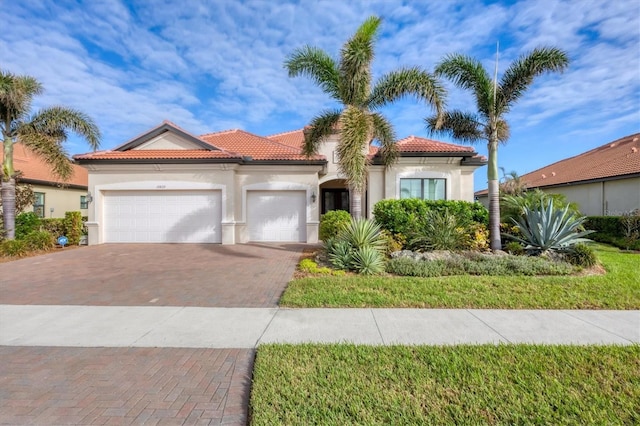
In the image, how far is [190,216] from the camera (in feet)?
46.6

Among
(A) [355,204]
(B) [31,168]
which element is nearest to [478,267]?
(A) [355,204]

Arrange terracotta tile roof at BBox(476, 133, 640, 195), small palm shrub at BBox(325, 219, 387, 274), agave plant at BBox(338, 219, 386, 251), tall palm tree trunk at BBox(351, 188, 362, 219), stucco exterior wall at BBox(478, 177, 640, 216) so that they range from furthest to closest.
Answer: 1. terracotta tile roof at BBox(476, 133, 640, 195)
2. stucco exterior wall at BBox(478, 177, 640, 216)
3. tall palm tree trunk at BBox(351, 188, 362, 219)
4. agave plant at BBox(338, 219, 386, 251)
5. small palm shrub at BBox(325, 219, 387, 274)

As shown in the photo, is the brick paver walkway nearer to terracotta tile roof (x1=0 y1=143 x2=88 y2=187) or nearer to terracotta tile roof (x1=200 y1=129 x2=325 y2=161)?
terracotta tile roof (x1=200 y1=129 x2=325 y2=161)

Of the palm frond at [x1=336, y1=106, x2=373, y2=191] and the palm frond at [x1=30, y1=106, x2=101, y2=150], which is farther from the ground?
the palm frond at [x1=30, y1=106, x2=101, y2=150]

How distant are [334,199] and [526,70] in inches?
481

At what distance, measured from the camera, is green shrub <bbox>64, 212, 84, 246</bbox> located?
45.0ft

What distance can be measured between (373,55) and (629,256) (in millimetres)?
11617

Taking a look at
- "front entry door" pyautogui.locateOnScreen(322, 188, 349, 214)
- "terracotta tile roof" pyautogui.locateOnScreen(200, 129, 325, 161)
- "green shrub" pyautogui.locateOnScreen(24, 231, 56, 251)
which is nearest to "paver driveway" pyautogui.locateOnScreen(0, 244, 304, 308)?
"green shrub" pyautogui.locateOnScreen(24, 231, 56, 251)

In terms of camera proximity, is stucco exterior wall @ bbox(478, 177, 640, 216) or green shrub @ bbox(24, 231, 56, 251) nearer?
green shrub @ bbox(24, 231, 56, 251)

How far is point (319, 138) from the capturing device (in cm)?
1162

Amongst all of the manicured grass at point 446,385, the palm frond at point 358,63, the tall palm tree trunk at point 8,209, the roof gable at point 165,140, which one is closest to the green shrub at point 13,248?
the tall palm tree trunk at point 8,209

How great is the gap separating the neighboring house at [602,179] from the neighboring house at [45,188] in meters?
31.6

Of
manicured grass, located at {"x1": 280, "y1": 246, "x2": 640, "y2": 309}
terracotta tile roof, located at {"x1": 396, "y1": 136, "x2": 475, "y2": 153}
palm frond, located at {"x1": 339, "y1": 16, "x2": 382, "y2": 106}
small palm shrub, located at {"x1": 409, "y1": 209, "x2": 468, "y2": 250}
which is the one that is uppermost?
palm frond, located at {"x1": 339, "y1": 16, "x2": 382, "y2": 106}

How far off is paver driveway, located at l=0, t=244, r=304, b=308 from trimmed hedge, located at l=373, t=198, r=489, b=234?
3.52 metres
